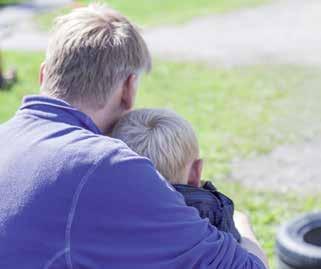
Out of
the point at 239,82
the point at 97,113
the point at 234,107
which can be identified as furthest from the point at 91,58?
the point at 239,82

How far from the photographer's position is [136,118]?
7.93 feet

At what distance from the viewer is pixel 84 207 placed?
6.10ft

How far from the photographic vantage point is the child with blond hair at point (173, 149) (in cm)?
236

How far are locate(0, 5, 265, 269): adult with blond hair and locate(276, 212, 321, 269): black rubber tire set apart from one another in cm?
153

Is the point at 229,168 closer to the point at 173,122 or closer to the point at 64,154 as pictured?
the point at 173,122

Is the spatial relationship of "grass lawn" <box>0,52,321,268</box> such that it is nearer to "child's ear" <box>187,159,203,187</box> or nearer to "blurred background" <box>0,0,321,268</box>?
"blurred background" <box>0,0,321,268</box>

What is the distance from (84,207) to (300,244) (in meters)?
2.03

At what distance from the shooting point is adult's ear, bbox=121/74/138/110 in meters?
2.21

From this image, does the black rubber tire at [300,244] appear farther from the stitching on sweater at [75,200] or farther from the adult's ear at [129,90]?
the stitching on sweater at [75,200]

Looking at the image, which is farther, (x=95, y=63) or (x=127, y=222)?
(x=95, y=63)

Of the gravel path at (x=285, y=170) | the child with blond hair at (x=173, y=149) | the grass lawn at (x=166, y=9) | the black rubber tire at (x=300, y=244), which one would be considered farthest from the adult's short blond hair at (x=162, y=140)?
the grass lawn at (x=166, y=9)

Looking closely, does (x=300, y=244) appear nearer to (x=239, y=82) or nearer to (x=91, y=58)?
(x=91, y=58)

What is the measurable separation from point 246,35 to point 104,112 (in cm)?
1132

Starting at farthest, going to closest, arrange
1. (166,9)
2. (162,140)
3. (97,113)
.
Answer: (166,9) → (162,140) → (97,113)
